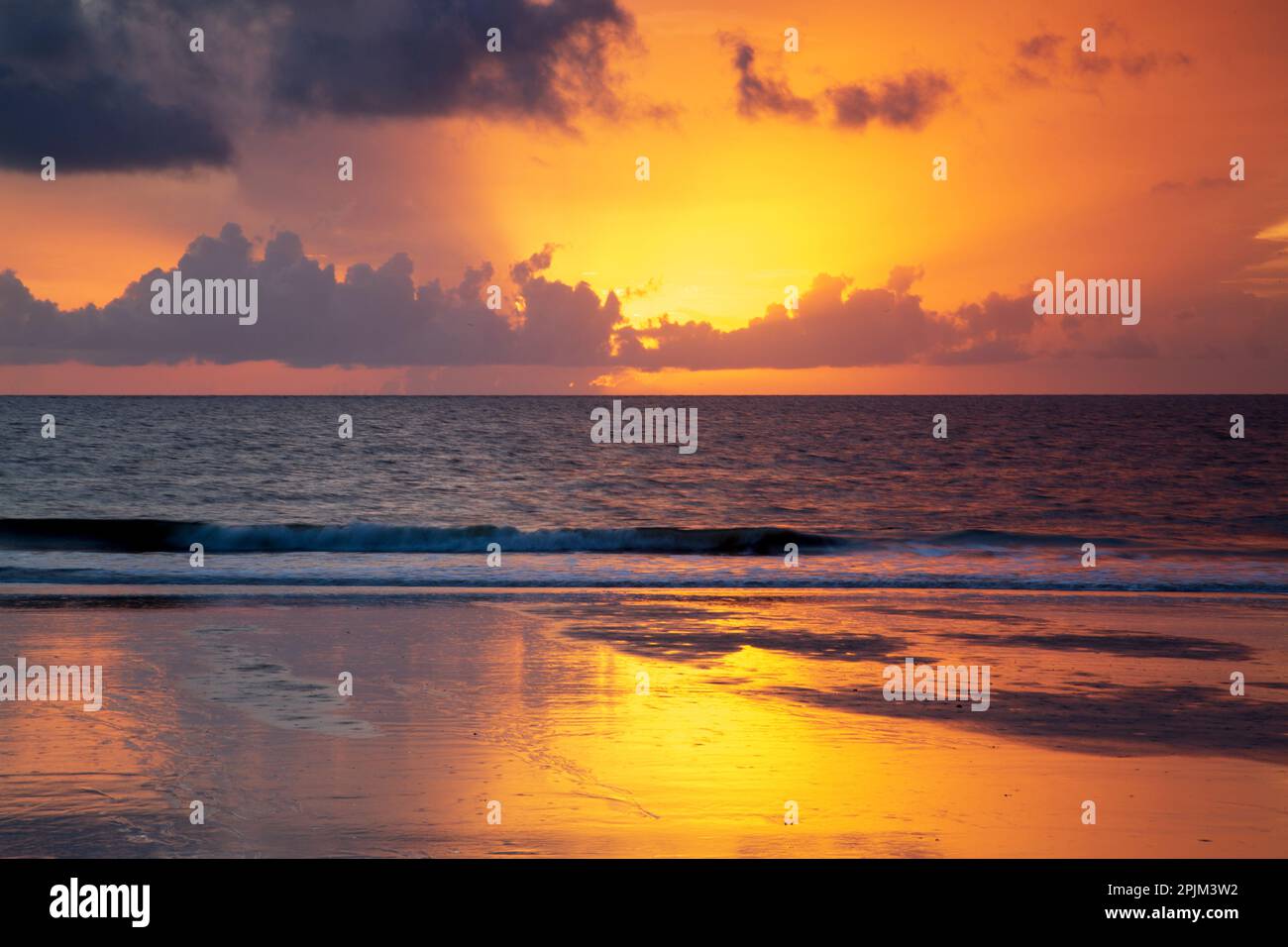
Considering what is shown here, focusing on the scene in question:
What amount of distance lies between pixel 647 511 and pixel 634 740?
33.3 meters

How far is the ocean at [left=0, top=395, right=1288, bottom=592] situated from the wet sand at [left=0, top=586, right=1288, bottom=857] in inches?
308

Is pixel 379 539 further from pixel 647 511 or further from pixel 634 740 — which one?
pixel 634 740

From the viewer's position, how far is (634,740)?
33.3 feet

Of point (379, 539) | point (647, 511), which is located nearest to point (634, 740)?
point (379, 539)

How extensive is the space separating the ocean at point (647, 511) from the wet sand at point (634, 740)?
25.6 feet

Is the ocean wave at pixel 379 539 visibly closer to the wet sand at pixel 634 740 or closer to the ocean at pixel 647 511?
the ocean at pixel 647 511

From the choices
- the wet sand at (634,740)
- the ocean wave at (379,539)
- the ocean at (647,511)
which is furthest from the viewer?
the ocean wave at (379,539)

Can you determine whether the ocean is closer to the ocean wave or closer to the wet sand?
the ocean wave

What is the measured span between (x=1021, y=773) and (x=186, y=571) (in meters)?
21.1

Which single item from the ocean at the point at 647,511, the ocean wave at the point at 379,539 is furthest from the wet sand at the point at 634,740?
the ocean wave at the point at 379,539

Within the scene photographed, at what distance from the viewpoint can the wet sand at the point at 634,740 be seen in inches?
300

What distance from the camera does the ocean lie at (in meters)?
25.9

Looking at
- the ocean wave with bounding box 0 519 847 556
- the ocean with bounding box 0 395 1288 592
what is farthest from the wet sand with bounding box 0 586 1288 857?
the ocean wave with bounding box 0 519 847 556
